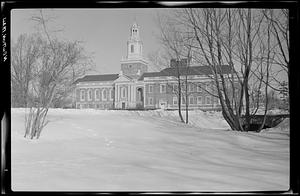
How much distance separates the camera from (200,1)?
1900mm

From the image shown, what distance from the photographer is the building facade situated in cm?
236

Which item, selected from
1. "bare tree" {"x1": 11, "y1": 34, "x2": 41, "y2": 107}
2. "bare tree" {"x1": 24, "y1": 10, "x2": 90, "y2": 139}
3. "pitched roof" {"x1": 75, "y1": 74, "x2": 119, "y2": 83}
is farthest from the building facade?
"bare tree" {"x1": 11, "y1": 34, "x2": 41, "y2": 107}

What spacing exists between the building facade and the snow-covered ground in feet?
0.25

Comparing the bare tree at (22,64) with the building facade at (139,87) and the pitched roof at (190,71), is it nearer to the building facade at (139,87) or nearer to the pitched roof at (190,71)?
the building facade at (139,87)

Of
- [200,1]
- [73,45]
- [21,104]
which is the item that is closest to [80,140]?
[21,104]

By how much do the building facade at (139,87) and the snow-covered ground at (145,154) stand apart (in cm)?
8

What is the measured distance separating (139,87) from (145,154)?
0.53 meters

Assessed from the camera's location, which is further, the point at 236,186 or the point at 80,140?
the point at 80,140

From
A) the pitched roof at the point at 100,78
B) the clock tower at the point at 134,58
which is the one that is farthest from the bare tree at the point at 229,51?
the pitched roof at the point at 100,78

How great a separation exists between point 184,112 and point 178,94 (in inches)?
5.8

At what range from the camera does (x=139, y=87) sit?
2.41 metres

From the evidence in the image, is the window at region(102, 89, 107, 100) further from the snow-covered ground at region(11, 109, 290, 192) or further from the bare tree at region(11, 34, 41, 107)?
the bare tree at region(11, 34, 41, 107)

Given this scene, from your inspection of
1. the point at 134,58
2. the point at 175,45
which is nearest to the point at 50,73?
the point at 134,58

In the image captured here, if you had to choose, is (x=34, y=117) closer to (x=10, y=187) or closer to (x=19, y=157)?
(x=19, y=157)
